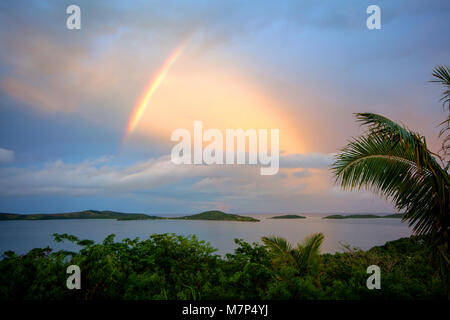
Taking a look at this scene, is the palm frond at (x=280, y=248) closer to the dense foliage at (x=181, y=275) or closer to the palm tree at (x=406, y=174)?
the dense foliage at (x=181, y=275)

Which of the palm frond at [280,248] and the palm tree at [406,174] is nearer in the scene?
the palm tree at [406,174]

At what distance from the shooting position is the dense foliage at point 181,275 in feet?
13.4

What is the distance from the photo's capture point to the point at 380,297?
416 centimetres

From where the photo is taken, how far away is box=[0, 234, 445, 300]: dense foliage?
4.09 meters

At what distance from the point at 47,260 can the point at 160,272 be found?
2603mm

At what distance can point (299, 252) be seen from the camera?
648 centimetres

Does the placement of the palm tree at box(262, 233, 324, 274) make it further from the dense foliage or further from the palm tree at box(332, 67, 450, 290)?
the palm tree at box(332, 67, 450, 290)

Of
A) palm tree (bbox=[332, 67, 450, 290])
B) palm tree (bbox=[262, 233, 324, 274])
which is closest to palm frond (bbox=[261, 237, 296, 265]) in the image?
palm tree (bbox=[262, 233, 324, 274])

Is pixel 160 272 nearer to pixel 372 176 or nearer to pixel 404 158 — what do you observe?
pixel 372 176

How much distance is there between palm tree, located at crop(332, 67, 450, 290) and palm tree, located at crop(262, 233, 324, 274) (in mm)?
1721

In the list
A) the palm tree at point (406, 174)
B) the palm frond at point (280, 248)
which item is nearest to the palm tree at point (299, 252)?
the palm frond at point (280, 248)

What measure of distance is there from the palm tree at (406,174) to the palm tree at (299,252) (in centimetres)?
172

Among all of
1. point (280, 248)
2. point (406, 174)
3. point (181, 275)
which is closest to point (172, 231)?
point (181, 275)
